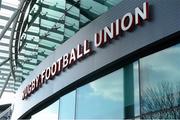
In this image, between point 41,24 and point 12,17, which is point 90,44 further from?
point 12,17

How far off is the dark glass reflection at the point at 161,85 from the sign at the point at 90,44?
3.46ft

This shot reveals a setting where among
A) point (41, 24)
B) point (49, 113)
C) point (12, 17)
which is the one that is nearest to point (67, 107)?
point (49, 113)

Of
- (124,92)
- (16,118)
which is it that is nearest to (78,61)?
(124,92)

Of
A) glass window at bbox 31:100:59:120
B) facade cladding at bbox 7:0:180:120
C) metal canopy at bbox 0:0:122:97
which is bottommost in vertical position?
glass window at bbox 31:100:59:120

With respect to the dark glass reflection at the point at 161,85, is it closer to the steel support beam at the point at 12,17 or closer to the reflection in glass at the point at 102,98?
the reflection in glass at the point at 102,98

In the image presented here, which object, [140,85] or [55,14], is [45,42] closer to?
[55,14]

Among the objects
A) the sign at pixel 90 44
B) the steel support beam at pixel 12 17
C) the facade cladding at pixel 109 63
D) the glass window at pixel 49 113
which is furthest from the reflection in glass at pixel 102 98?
the steel support beam at pixel 12 17

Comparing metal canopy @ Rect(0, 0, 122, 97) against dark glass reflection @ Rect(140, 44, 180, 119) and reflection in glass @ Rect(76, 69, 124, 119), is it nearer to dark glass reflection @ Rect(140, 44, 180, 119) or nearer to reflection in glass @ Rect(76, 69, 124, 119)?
reflection in glass @ Rect(76, 69, 124, 119)

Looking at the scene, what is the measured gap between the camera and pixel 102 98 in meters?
10.5

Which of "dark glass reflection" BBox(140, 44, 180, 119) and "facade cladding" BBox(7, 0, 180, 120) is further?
"facade cladding" BBox(7, 0, 180, 120)

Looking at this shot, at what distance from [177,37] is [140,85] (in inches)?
62.0

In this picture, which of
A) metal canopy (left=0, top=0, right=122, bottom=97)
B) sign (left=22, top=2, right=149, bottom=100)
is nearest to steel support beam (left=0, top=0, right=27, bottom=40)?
metal canopy (left=0, top=0, right=122, bottom=97)

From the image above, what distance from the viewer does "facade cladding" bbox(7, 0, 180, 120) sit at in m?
8.31

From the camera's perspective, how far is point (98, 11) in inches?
456
